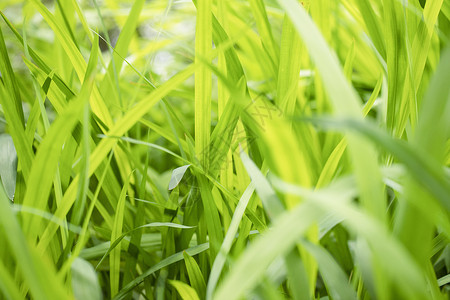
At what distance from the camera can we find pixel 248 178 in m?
0.33

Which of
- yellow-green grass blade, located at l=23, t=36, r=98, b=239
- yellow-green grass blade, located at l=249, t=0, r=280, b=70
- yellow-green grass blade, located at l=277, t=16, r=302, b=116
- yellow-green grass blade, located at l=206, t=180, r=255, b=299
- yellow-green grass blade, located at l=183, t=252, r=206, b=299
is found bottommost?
yellow-green grass blade, located at l=183, t=252, r=206, b=299

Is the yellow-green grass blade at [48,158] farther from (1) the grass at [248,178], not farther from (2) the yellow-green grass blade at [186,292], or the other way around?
(2) the yellow-green grass blade at [186,292]

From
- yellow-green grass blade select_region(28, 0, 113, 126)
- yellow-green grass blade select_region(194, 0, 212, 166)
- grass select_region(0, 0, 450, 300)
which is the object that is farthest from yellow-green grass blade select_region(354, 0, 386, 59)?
yellow-green grass blade select_region(28, 0, 113, 126)

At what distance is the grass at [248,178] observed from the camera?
0.15 metres

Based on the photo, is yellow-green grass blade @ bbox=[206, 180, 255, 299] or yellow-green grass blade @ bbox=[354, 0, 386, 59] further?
yellow-green grass blade @ bbox=[354, 0, 386, 59]

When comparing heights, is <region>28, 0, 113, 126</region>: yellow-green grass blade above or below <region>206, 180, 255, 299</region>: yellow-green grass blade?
above

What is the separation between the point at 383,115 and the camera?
0.28 metres

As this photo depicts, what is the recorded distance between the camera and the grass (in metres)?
0.15

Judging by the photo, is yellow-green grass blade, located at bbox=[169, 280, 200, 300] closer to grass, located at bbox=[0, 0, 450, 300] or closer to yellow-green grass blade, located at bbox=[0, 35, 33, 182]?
grass, located at bbox=[0, 0, 450, 300]

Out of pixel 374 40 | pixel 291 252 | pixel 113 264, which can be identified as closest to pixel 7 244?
pixel 113 264

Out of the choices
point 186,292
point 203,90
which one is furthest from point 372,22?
point 186,292

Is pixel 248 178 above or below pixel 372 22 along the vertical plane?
below

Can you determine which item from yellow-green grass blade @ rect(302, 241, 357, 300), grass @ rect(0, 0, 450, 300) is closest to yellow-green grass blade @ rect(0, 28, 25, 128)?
grass @ rect(0, 0, 450, 300)

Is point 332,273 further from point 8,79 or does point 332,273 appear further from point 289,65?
point 8,79
